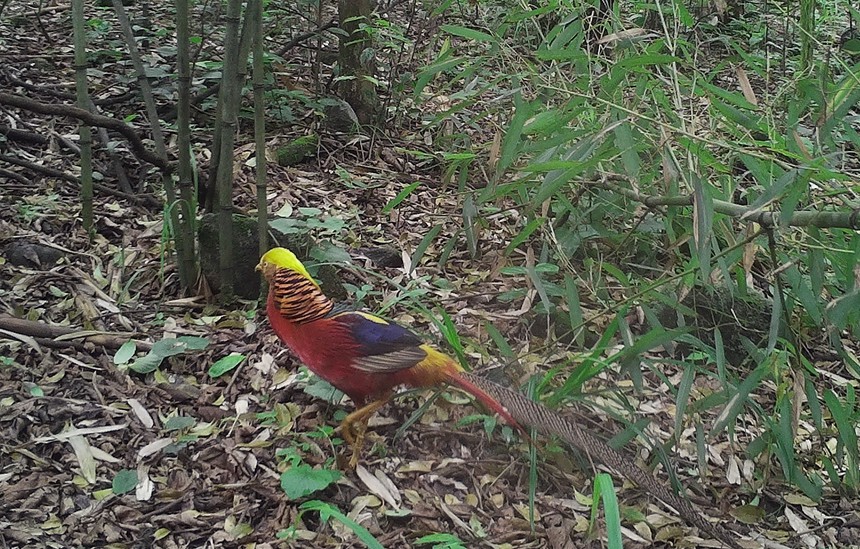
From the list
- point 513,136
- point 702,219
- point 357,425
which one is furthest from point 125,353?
point 702,219

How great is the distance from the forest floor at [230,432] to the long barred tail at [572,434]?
0.44ft

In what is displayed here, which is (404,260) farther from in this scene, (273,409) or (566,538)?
(566,538)

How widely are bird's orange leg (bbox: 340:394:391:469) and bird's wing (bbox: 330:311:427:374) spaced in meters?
0.09

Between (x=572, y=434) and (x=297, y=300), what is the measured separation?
73 centimetres

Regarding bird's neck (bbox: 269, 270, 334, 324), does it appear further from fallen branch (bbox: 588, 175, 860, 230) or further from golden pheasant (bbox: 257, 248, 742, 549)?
fallen branch (bbox: 588, 175, 860, 230)

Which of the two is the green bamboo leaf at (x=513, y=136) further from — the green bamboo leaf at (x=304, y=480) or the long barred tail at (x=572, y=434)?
the green bamboo leaf at (x=304, y=480)

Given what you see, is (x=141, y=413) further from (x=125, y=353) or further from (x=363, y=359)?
(x=363, y=359)

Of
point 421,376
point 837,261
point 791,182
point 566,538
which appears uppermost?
point 791,182

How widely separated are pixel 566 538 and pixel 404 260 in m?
1.33

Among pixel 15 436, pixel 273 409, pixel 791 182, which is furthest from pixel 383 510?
pixel 791 182

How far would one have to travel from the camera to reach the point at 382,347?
1.79 m

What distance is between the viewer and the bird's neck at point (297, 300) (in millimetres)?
1836

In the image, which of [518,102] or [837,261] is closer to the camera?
[837,261]

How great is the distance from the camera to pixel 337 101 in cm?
357
